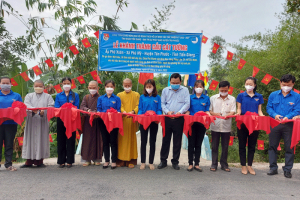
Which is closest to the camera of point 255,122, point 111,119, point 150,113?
point 255,122

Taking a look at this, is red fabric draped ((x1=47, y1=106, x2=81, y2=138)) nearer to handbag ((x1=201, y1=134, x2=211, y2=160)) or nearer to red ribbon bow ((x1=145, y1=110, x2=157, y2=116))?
red ribbon bow ((x1=145, y1=110, x2=157, y2=116))

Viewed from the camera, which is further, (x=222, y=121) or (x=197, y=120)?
(x=222, y=121)

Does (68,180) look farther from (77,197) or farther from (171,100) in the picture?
(171,100)

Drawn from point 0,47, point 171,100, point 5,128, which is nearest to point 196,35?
point 171,100

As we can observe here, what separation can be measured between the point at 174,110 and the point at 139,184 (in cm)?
152

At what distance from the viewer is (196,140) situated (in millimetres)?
4160

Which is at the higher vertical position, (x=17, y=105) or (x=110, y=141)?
(x=17, y=105)

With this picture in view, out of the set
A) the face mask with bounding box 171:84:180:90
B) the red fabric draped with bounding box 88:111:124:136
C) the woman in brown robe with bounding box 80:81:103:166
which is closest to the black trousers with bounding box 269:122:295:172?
the face mask with bounding box 171:84:180:90

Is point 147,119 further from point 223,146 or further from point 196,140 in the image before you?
point 223,146

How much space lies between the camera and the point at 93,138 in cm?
429

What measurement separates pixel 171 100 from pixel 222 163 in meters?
1.53

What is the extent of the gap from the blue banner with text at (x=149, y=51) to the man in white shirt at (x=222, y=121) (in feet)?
3.68

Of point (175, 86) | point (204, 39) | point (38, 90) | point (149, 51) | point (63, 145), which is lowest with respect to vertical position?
point (63, 145)

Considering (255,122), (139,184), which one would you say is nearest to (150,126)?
(139,184)
